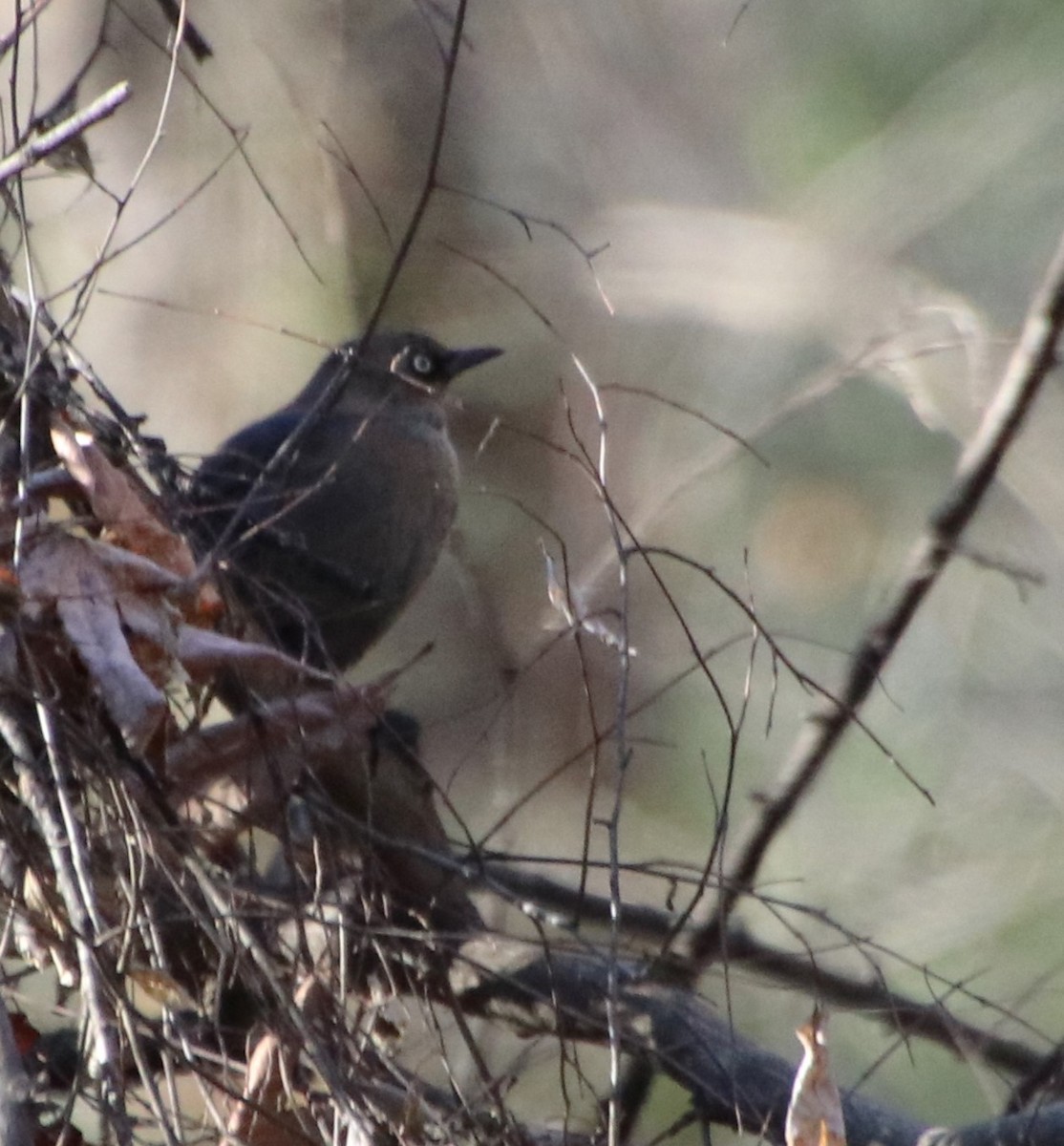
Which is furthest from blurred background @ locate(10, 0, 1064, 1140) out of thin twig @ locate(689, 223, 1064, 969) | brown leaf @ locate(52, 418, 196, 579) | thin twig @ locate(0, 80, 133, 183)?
thin twig @ locate(0, 80, 133, 183)

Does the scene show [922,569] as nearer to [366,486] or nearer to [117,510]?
[117,510]

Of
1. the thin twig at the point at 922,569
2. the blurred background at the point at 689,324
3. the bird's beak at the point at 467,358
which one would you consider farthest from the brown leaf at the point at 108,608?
the blurred background at the point at 689,324

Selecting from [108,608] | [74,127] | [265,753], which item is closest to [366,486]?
[265,753]

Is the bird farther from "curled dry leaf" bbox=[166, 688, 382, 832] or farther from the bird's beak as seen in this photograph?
"curled dry leaf" bbox=[166, 688, 382, 832]

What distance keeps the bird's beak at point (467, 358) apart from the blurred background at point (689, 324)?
1.26m

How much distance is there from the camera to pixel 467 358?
5.61 meters

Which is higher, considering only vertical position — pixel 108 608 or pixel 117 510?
pixel 117 510

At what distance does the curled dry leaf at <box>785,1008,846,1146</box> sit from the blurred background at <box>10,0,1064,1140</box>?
12.6 feet

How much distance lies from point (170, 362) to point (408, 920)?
5892mm

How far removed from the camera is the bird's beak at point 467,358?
559 cm

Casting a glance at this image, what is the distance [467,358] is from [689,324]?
328cm

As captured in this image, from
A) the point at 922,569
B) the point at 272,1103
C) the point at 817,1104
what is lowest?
the point at 272,1103

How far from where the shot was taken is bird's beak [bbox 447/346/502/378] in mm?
5590

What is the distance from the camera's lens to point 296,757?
10.1 ft
